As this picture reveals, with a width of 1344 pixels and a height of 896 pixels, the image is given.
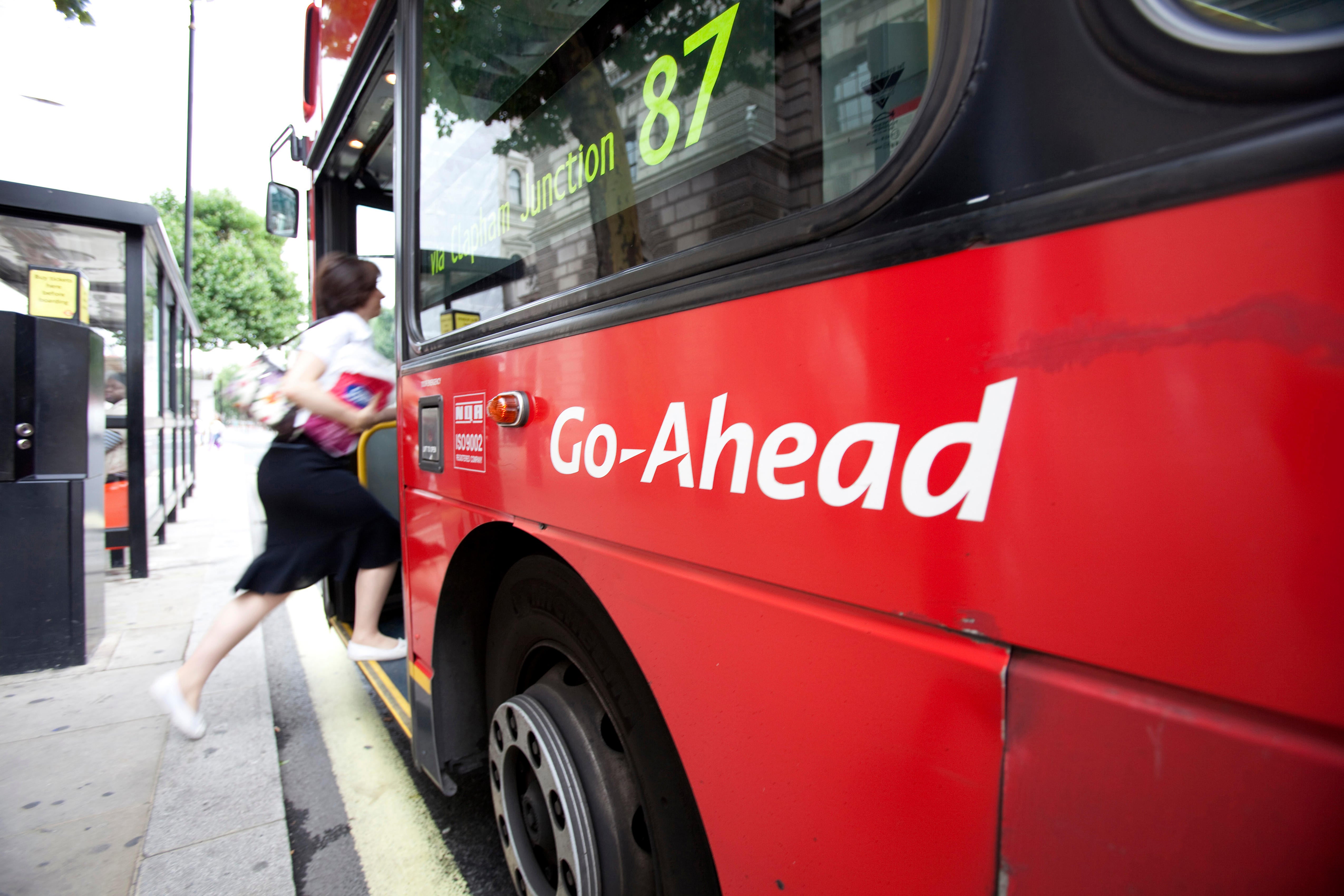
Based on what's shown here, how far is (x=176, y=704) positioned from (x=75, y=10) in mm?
3739

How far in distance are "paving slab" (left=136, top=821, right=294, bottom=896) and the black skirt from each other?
86 centimetres

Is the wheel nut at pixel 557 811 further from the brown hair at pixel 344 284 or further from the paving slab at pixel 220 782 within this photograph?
the brown hair at pixel 344 284

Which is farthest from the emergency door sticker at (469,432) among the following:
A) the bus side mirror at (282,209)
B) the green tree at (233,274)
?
the green tree at (233,274)

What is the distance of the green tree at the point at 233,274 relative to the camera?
25.4m

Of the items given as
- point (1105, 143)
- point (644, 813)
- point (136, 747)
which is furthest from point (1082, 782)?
point (136, 747)

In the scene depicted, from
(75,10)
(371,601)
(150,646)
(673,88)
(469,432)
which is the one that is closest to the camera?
(673,88)

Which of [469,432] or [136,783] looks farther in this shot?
[136,783]

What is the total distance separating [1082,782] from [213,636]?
3.06 meters

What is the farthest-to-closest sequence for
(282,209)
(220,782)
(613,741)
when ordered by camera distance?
(282,209) → (220,782) → (613,741)

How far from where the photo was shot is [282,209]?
4203mm

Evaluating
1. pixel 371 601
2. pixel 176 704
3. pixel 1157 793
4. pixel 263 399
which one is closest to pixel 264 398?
pixel 263 399

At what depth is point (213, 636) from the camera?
8.91 feet

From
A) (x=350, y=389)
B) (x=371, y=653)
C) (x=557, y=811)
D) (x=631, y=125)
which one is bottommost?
(x=371, y=653)

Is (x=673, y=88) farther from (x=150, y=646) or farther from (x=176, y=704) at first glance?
(x=150, y=646)
